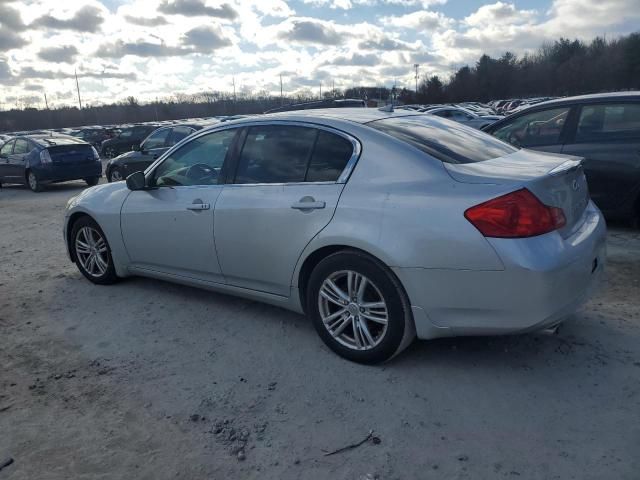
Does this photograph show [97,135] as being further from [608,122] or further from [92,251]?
[608,122]

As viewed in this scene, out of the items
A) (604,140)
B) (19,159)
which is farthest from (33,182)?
(604,140)

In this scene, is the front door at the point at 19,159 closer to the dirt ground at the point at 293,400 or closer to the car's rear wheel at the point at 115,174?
the car's rear wheel at the point at 115,174

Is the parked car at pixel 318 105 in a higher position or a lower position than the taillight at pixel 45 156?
higher

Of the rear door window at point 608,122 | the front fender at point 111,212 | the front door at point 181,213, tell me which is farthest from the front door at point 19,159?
the rear door window at point 608,122

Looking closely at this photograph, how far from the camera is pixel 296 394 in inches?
130

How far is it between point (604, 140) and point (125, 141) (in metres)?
23.6

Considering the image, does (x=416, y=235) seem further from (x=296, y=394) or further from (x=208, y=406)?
(x=208, y=406)

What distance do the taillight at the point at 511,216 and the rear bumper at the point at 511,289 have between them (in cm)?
5

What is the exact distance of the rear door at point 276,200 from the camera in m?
3.66

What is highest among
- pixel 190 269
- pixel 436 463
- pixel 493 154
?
pixel 493 154

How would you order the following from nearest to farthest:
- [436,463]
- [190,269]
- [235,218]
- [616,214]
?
[436,463] < [235,218] < [190,269] < [616,214]

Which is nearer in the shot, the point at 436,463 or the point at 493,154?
the point at 436,463

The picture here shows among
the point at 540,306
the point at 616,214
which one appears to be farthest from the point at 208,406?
the point at 616,214

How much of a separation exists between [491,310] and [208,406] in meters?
1.67
